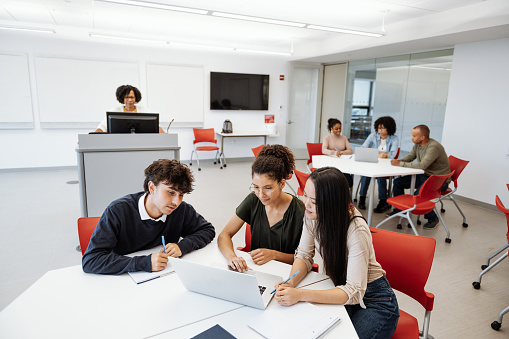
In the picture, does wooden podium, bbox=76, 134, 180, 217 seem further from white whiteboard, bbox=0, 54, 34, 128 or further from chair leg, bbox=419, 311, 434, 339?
white whiteboard, bbox=0, 54, 34, 128

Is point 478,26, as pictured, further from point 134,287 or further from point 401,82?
point 134,287

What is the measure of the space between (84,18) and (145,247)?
553cm

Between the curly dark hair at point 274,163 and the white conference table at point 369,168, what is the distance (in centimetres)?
193

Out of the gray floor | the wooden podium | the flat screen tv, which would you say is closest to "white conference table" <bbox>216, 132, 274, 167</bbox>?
the flat screen tv

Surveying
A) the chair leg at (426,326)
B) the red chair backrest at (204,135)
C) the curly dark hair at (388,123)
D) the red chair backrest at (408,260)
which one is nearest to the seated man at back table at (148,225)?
the red chair backrest at (408,260)

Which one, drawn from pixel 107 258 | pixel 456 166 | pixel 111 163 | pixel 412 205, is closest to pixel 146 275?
pixel 107 258

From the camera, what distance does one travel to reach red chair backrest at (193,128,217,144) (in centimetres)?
751

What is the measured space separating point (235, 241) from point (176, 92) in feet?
16.1

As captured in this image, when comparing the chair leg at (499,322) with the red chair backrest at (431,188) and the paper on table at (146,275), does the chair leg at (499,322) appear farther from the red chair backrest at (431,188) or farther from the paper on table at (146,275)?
the paper on table at (146,275)

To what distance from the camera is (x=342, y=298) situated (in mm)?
1311

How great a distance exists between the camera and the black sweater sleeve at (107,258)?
144 cm

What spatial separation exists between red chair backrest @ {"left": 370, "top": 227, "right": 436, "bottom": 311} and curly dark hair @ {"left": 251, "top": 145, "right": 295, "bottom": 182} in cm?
58

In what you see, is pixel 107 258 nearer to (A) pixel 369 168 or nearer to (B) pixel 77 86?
(A) pixel 369 168

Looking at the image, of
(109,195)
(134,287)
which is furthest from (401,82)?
(134,287)
